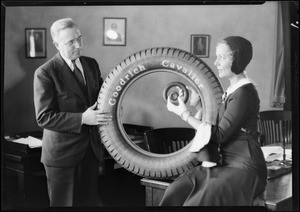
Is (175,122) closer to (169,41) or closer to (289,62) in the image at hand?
(169,41)

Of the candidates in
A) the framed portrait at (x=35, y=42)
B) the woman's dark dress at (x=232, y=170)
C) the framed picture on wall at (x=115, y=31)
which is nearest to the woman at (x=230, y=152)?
the woman's dark dress at (x=232, y=170)

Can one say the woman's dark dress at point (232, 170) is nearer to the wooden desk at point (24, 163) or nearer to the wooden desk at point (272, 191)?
the wooden desk at point (272, 191)

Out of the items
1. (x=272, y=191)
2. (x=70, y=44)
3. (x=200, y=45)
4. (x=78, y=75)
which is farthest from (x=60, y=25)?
(x=272, y=191)

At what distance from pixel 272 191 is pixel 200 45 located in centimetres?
101

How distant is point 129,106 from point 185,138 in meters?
0.40

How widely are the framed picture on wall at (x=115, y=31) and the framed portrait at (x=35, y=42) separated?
383mm

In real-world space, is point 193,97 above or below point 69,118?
above

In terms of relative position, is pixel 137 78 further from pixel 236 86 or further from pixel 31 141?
pixel 31 141

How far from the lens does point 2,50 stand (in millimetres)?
2643

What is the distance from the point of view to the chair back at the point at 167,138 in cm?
262

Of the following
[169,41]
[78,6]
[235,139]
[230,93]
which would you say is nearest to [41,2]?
[78,6]

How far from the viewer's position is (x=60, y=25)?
8.55ft

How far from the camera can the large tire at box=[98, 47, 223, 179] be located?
8.32 feet

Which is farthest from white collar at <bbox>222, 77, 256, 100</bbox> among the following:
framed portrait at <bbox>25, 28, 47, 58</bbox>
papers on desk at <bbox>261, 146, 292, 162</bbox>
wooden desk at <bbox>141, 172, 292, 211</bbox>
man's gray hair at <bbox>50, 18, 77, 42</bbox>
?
framed portrait at <bbox>25, 28, 47, 58</bbox>
